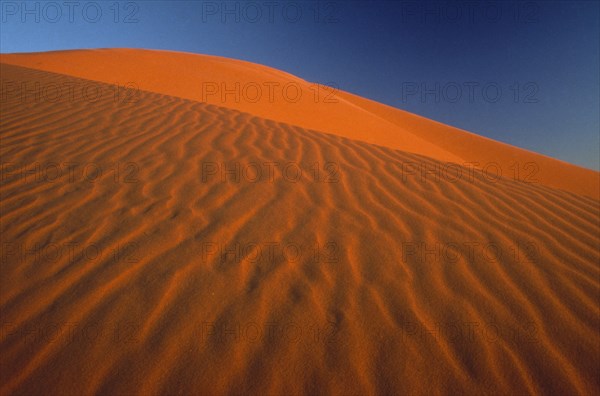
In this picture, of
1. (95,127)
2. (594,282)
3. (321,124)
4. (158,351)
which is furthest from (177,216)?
(321,124)

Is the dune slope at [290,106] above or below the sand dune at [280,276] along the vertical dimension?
above

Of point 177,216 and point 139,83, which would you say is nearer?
point 177,216

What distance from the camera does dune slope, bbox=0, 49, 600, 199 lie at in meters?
8.64

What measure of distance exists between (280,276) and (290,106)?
858 cm

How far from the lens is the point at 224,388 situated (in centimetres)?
159

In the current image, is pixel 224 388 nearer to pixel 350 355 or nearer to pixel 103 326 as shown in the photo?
pixel 350 355

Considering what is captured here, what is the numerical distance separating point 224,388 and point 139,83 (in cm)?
1005

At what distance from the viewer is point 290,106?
10180 mm

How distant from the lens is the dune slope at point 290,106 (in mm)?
8641

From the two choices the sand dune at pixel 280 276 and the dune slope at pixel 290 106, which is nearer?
the sand dune at pixel 280 276

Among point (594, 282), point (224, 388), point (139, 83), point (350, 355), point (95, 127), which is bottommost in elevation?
point (224, 388)

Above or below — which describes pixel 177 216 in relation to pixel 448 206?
below

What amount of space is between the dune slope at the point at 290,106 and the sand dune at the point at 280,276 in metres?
4.58

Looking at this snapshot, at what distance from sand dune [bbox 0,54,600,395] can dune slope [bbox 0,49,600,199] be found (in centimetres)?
458
